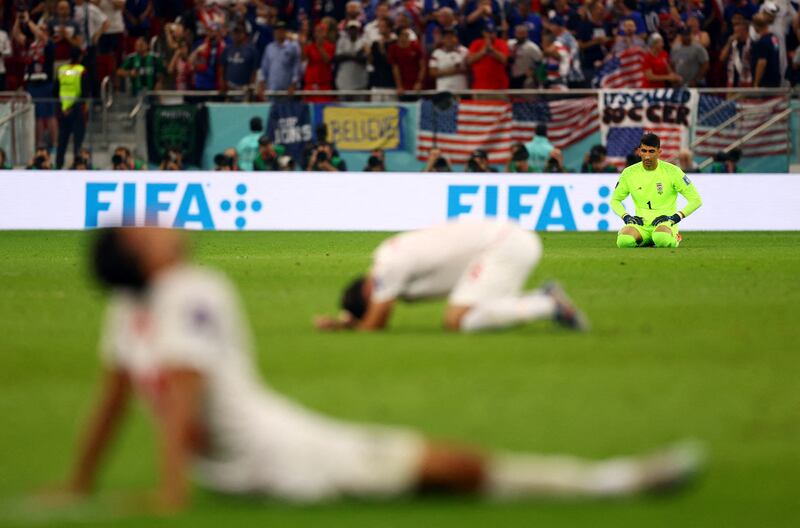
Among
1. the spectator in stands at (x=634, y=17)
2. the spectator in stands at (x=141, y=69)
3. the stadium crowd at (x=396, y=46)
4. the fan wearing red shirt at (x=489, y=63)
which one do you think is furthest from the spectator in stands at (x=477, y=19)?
the spectator in stands at (x=141, y=69)

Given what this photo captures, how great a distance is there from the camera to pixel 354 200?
2678 centimetres

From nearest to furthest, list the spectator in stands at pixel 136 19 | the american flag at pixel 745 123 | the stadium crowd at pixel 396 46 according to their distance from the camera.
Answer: the american flag at pixel 745 123 → the stadium crowd at pixel 396 46 → the spectator in stands at pixel 136 19

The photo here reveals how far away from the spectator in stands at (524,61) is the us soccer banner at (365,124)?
7.25 feet

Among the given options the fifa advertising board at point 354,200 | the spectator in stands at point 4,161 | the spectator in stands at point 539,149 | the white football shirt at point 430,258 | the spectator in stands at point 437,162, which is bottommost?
the fifa advertising board at point 354,200

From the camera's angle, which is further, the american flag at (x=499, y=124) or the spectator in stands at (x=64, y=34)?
the spectator in stands at (x=64, y=34)

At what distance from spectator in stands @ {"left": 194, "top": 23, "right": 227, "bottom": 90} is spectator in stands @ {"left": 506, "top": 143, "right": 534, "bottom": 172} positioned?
18.7 ft

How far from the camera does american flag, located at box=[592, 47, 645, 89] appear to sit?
27047mm

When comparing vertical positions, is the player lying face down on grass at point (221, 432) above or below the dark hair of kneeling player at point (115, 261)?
below

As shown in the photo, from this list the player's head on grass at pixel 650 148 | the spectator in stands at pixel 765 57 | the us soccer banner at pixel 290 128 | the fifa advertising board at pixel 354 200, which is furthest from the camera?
the us soccer banner at pixel 290 128

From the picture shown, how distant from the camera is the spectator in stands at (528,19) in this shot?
91.4ft

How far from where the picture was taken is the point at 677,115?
26.4 meters

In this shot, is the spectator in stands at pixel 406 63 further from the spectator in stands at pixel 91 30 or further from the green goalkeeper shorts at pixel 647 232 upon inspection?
the green goalkeeper shorts at pixel 647 232

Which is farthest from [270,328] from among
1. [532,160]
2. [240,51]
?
[240,51]

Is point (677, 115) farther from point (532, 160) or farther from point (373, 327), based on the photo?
point (373, 327)
